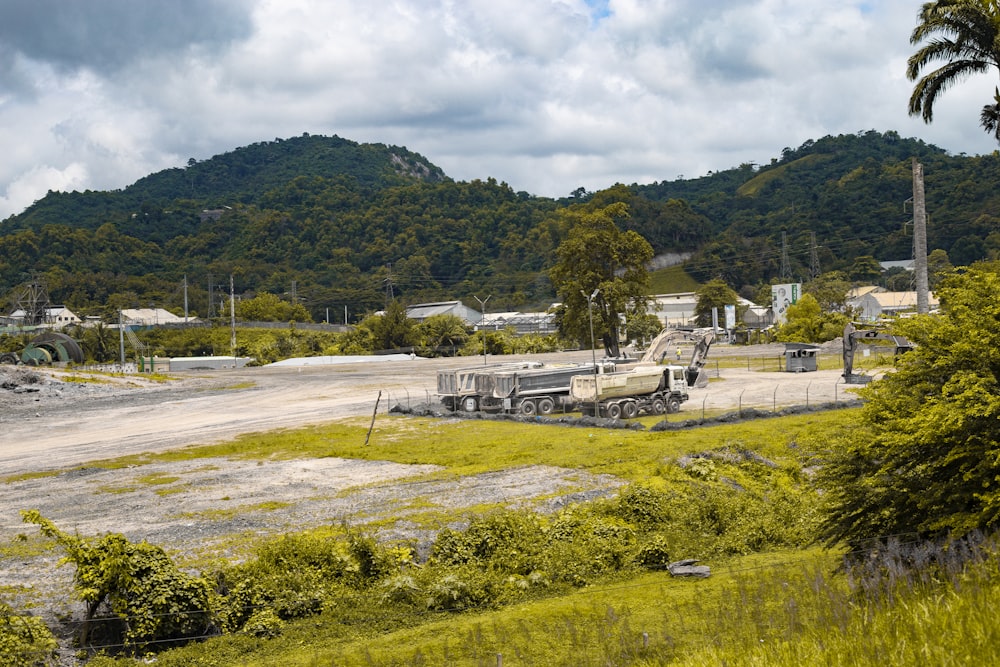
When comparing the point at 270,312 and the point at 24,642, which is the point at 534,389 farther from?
the point at 270,312

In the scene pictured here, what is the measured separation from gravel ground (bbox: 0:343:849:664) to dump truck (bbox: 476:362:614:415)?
640cm

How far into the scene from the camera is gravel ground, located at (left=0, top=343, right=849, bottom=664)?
22000 mm

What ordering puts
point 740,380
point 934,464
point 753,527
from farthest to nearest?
1. point 740,380
2. point 753,527
3. point 934,464

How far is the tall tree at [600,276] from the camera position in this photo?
8344 cm

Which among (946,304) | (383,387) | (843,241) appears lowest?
(383,387)

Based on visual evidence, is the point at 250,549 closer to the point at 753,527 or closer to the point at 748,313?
the point at 753,527

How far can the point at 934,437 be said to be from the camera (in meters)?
11.8

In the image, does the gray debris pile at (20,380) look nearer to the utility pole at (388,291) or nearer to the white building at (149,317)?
the white building at (149,317)

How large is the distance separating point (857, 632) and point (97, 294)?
7427 inches

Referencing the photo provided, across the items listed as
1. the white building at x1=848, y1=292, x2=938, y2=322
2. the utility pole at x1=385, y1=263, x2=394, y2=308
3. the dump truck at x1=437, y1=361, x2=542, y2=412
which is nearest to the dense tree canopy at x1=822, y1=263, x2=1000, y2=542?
the dump truck at x1=437, y1=361, x2=542, y2=412

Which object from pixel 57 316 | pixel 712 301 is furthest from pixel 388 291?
pixel 712 301

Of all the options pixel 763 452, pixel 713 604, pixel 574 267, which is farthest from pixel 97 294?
pixel 713 604

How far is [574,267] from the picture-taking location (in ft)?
283

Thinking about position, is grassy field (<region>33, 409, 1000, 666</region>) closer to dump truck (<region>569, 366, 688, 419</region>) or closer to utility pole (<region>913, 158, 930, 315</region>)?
utility pole (<region>913, 158, 930, 315</region>)
